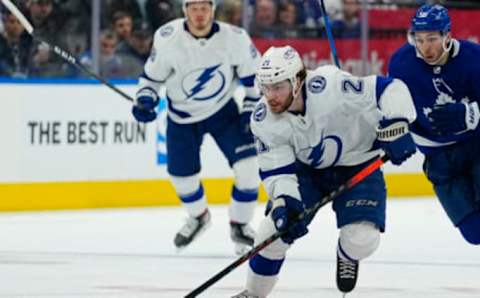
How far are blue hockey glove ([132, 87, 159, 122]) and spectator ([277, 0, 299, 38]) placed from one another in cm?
344

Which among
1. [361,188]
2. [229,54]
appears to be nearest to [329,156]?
[361,188]

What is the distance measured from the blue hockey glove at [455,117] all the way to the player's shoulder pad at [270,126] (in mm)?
702

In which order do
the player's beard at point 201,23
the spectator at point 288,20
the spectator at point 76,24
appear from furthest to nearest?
the spectator at point 288,20, the spectator at point 76,24, the player's beard at point 201,23

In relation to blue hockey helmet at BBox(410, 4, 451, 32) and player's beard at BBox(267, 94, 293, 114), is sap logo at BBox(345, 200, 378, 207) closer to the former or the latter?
player's beard at BBox(267, 94, 293, 114)

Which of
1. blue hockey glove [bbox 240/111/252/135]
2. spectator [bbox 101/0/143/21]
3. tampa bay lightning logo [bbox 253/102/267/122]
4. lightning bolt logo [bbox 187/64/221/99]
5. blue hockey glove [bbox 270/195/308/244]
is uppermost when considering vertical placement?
tampa bay lightning logo [bbox 253/102/267/122]

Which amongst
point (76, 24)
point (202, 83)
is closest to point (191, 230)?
point (202, 83)

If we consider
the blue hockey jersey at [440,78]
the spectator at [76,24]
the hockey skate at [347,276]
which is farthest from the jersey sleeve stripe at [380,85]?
the spectator at [76,24]

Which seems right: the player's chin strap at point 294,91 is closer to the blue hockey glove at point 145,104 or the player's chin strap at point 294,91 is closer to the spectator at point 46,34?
the blue hockey glove at point 145,104

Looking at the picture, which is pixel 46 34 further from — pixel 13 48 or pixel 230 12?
pixel 230 12

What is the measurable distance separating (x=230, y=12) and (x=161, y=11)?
59cm

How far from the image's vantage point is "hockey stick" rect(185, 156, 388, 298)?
542 centimetres

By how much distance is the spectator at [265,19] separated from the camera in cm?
1090

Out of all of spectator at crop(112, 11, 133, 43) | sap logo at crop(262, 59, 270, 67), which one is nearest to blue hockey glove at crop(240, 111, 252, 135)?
sap logo at crop(262, 59, 270, 67)

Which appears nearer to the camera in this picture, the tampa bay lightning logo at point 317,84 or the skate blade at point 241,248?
the tampa bay lightning logo at point 317,84
